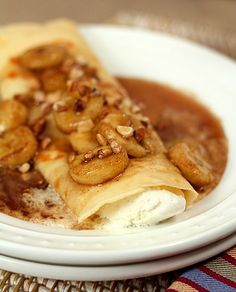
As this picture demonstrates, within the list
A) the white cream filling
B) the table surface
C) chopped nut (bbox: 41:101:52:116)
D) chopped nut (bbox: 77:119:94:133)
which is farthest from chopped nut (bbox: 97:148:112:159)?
the table surface

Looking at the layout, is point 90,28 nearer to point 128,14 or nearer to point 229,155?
point 128,14

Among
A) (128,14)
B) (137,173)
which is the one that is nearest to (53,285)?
(137,173)

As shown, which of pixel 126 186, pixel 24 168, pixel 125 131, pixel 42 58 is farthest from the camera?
pixel 42 58

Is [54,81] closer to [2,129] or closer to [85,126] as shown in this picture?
[2,129]

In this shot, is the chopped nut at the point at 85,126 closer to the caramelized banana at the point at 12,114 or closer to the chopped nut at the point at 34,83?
the caramelized banana at the point at 12,114

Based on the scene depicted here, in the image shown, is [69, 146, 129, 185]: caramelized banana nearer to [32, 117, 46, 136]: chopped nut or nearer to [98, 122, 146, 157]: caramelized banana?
[98, 122, 146, 157]: caramelized banana

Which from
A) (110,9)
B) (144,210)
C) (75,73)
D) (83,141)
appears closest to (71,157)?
(83,141)
